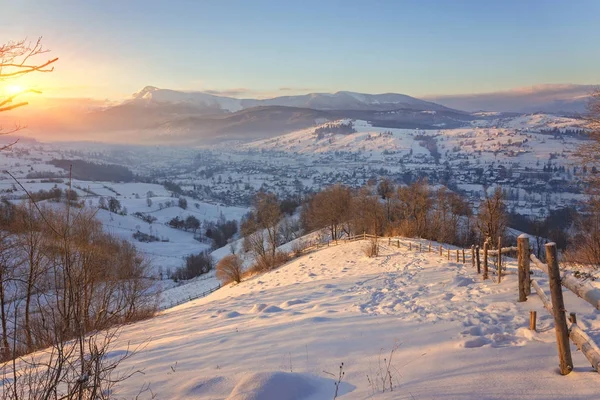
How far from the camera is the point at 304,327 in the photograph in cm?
854

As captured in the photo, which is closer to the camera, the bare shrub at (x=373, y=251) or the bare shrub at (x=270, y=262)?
the bare shrub at (x=373, y=251)

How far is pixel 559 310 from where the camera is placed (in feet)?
14.3

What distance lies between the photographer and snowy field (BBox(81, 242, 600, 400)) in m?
4.63

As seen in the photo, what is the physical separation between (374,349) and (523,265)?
4049 mm

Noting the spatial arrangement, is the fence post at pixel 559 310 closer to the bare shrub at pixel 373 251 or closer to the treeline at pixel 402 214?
the bare shrub at pixel 373 251

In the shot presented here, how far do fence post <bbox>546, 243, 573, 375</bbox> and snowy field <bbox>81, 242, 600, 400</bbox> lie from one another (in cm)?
14

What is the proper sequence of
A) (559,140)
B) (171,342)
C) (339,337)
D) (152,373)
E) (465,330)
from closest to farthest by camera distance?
1. (152,373)
2. (465,330)
3. (339,337)
4. (171,342)
5. (559,140)

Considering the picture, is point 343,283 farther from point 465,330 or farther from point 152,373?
point 152,373

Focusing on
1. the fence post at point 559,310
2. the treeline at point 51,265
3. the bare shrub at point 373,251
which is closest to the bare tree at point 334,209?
the bare shrub at point 373,251

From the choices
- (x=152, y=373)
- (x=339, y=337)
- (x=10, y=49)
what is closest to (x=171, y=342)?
(x=152, y=373)

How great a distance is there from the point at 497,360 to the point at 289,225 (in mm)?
64214

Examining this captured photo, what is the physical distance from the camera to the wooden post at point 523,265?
792 centimetres

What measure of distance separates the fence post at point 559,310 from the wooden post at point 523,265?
374 cm

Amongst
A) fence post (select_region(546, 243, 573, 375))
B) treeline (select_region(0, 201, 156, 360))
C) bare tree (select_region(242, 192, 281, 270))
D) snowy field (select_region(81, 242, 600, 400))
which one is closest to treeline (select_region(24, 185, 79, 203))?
treeline (select_region(0, 201, 156, 360))
